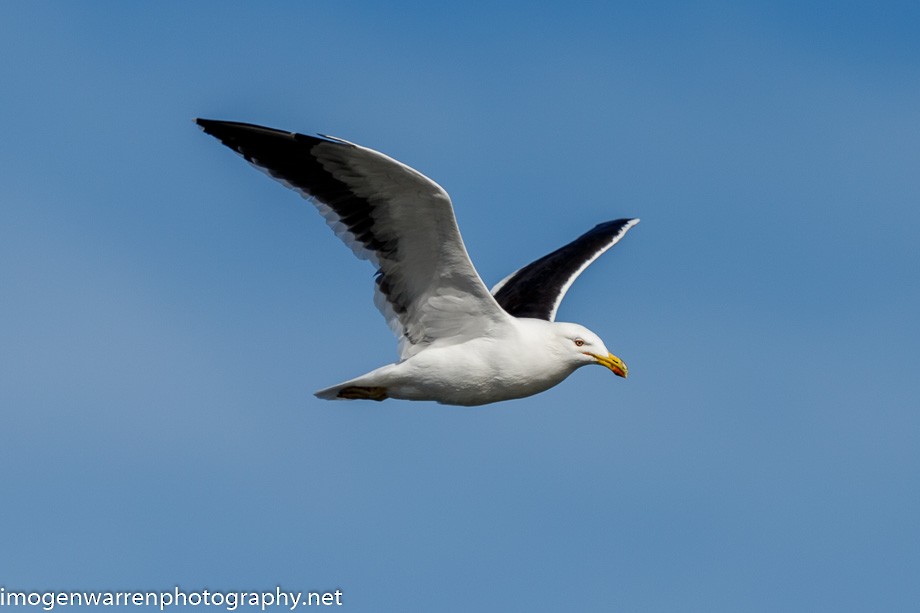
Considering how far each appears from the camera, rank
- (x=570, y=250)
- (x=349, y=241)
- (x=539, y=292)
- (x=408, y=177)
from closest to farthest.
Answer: (x=408, y=177) → (x=349, y=241) → (x=539, y=292) → (x=570, y=250)

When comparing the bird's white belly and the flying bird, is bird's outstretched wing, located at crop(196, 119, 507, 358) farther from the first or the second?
the bird's white belly

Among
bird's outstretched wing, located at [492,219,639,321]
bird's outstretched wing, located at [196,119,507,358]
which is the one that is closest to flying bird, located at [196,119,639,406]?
bird's outstretched wing, located at [196,119,507,358]

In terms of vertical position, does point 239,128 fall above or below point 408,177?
above

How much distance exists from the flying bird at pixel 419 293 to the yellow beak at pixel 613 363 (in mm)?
11

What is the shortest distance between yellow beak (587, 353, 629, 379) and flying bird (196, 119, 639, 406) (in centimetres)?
1

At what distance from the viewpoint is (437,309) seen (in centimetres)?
1705

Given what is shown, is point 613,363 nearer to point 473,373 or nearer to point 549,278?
point 473,373

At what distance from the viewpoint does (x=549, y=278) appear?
20266 millimetres

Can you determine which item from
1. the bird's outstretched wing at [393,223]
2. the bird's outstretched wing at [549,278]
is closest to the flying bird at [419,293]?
the bird's outstretched wing at [393,223]

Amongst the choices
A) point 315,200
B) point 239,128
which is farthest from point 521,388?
point 239,128

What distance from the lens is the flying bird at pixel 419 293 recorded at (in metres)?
16.2

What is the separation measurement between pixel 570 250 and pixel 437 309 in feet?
16.3

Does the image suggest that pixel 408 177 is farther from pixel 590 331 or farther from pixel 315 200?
pixel 590 331

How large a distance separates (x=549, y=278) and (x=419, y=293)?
360 centimetres
